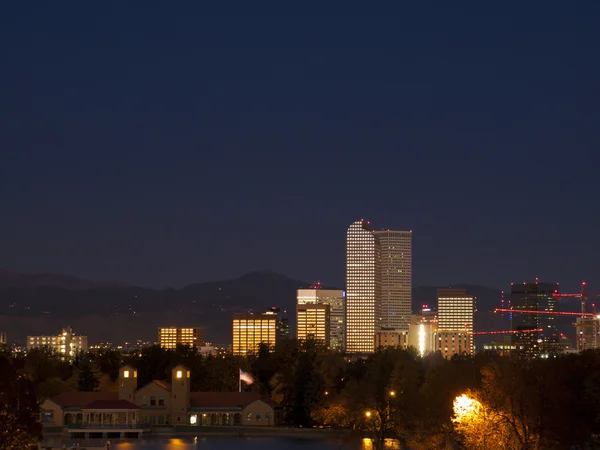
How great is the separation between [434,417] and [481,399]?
44.7 ft

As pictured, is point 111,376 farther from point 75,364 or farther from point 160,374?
point 75,364

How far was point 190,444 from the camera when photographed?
67.1 meters

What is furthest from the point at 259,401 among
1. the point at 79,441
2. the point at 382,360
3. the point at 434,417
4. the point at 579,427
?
the point at 579,427

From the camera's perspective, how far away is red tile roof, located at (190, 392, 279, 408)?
78.9 meters

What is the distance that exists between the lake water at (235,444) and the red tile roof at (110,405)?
507cm

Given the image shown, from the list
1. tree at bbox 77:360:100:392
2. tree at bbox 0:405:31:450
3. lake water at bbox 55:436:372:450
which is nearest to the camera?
tree at bbox 0:405:31:450

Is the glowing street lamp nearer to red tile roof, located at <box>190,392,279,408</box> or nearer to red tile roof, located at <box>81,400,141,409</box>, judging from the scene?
red tile roof, located at <box>81,400,141,409</box>

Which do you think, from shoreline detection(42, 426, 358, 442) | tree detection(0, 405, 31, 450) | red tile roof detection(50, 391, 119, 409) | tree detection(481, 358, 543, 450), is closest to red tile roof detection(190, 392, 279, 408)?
shoreline detection(42, 426, 358, 442)

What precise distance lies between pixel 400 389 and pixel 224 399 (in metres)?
17.1

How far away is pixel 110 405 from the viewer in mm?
75062

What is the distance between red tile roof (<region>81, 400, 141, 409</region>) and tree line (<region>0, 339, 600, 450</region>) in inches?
167

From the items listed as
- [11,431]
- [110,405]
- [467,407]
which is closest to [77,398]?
[110,405]

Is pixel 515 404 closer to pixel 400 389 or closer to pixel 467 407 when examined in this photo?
pixel 467 407

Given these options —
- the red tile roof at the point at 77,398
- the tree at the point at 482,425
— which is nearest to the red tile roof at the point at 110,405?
the red tile roof at the point at 77,398
